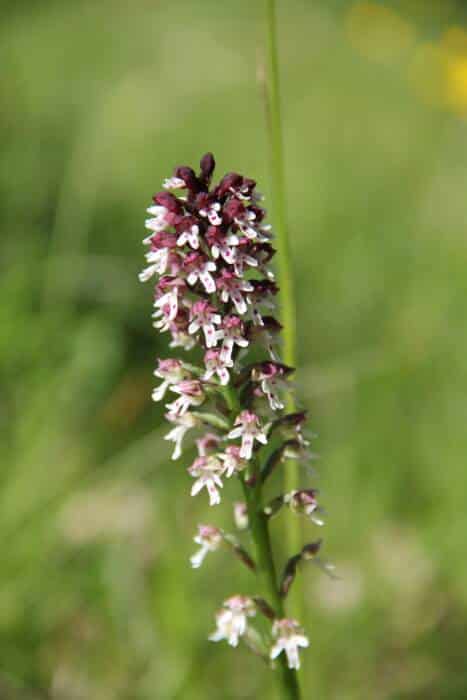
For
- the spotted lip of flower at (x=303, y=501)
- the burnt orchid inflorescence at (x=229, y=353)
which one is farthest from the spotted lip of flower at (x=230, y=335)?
the spotted lip of flower at (x=303, y=501)

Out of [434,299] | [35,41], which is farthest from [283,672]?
[35,41]

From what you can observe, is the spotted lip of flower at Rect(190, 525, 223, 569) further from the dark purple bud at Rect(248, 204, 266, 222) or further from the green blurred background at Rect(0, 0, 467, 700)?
the dark purple bud at Rect(248, 204, 266, 222)

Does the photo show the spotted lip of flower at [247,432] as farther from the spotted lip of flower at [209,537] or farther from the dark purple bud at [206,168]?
the dark purple bud at [206,168]

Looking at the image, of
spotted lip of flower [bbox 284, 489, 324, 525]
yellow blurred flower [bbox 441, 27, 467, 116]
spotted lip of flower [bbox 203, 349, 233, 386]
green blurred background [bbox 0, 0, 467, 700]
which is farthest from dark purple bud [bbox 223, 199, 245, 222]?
yellow blurred flower [bbox 441, 27, 467, 116]

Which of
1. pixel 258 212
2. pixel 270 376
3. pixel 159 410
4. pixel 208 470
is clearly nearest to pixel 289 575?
pixel 208 470

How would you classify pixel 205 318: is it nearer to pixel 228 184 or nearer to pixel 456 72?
pixel 228 184
